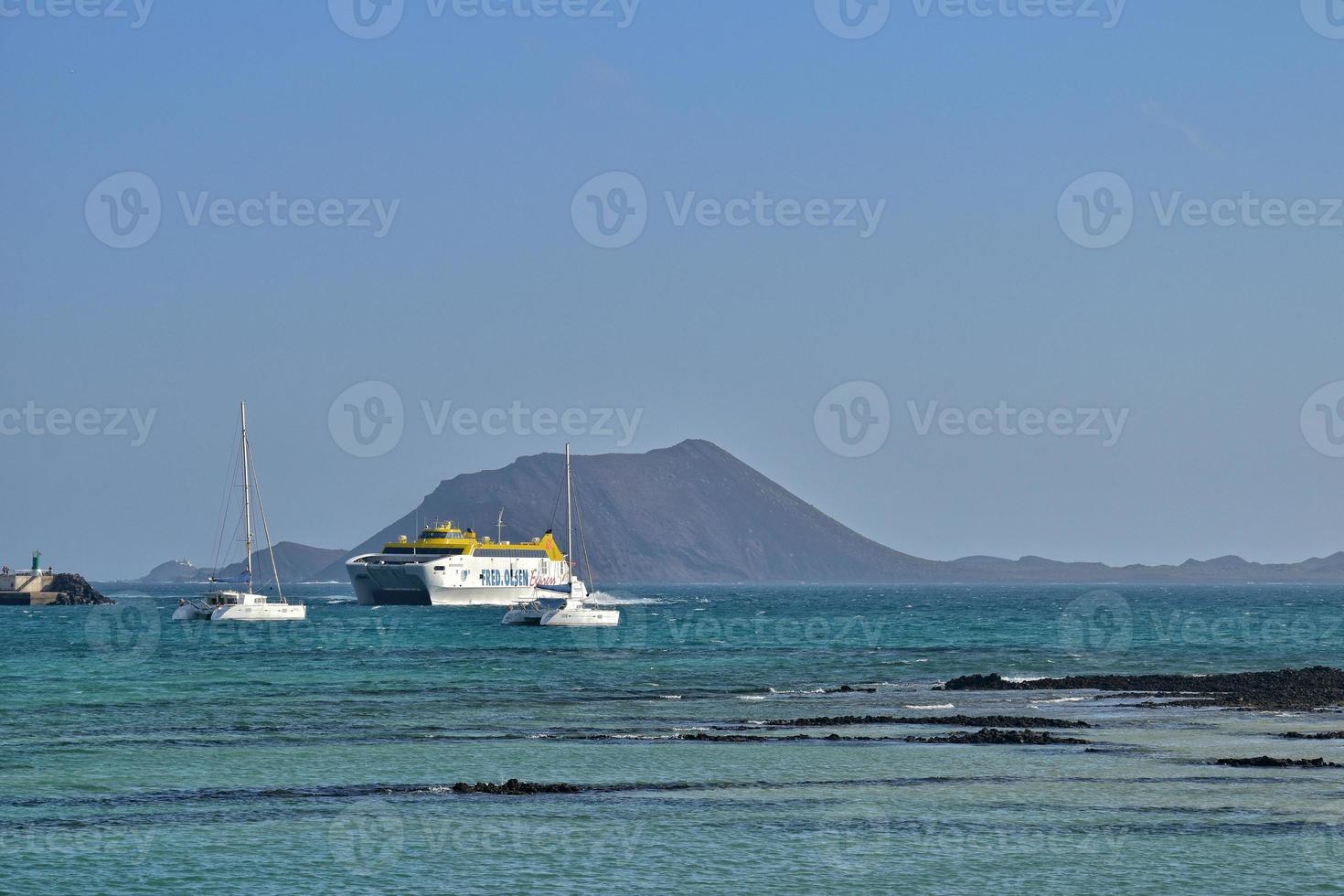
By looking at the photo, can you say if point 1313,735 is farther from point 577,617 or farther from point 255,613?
point 255,613

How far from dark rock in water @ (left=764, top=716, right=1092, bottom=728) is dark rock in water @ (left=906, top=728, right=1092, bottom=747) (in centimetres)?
267

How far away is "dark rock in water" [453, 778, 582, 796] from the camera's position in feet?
109

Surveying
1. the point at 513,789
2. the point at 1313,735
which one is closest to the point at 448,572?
the point at 1313,735

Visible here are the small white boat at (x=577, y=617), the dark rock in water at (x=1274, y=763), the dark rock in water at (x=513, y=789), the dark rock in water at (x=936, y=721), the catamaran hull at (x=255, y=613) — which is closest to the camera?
the dark rock in water at (x=513, y=789)

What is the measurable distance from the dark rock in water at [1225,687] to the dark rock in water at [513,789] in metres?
27.3

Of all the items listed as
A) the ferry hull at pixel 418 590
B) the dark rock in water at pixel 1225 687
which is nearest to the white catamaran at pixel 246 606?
the ferry hull at pixel 418 590

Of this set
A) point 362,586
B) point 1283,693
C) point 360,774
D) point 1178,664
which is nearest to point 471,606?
point 362,586

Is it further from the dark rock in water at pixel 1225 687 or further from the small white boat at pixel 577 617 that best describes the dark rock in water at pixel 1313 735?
the small white boat at pixel 577 617

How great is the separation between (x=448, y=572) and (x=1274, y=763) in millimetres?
142538

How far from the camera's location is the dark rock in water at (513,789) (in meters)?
33.1

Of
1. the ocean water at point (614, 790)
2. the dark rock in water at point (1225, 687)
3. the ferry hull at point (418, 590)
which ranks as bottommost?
the ocean water at point (614, 790)

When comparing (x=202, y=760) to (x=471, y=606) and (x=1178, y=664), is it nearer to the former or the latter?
(x=1178, y=664)

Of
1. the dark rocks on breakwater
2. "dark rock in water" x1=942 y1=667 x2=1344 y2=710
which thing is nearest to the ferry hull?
"dark rock in water" x1=942 y1=667 x2=1344 y2=710

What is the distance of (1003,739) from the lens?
42750 millimetres
